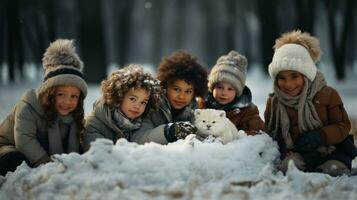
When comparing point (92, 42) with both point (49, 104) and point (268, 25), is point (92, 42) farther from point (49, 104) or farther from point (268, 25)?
point (49, 104)

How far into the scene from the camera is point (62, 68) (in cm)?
409

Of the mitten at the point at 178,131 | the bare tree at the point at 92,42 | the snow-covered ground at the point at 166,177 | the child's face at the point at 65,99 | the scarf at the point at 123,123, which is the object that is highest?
the bare tree at the point at 92,42

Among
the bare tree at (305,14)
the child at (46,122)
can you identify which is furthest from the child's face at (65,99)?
the bare tree at (305,14)

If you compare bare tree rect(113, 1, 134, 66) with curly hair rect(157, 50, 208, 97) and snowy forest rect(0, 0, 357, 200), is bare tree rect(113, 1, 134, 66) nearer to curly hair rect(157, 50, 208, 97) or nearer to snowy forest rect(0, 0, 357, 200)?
snowy forest rect(0, 0, 357, 200)

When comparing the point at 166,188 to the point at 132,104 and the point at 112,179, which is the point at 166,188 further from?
the point at 132,104

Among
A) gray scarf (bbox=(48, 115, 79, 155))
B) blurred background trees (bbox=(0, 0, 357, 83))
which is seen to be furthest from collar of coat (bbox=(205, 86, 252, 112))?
blurred background trees (bbox=(0, 0, 357, 83))

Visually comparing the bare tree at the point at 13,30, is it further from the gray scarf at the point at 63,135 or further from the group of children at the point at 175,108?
the gray scarf at the point at 63,135

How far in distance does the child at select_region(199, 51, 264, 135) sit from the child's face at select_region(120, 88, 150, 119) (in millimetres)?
758

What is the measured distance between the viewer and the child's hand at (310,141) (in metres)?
4.09

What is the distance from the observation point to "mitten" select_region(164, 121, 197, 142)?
3760 mm

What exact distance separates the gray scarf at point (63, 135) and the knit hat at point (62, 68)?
262 mm

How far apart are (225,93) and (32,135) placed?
162cm

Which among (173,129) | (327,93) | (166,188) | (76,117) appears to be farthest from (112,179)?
(327,93)

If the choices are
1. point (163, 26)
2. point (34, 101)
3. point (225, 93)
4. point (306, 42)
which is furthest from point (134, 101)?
point (163, 26)
